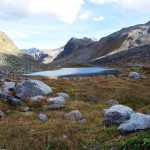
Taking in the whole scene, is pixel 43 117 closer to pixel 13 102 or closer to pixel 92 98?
pixel 13 102

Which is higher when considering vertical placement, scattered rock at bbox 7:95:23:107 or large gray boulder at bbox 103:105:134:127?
scattered rock at bbox 7:95:23:107

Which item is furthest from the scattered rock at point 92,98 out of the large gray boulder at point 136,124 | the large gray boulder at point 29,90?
the large gray boulder at point 136,124

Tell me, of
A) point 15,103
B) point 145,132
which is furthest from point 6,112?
point 145,132

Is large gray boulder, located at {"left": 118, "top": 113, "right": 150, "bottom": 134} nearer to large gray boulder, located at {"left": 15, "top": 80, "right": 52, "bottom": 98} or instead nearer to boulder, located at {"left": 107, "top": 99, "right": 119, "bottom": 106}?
boulder, located at {"left": 107, "top": 99, "right": 119, "bottom": 106}

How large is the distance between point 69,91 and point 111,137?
2384cm

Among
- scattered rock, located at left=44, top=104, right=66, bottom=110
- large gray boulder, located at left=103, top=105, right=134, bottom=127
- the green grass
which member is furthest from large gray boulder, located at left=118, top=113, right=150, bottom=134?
scattered rock, located at left=44, top=104, right=66, bottom=110

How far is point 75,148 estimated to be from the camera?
58.8 feet

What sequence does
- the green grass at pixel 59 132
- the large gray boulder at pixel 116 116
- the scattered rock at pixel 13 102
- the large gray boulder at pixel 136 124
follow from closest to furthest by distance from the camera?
the green grass at pixel 59 132 → the large gray boulder at pixel 136 124 → the large gray boulder at pixel 116 116 → the scattered rock at pixel 13 102

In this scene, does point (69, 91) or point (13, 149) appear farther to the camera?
point (69, 91)

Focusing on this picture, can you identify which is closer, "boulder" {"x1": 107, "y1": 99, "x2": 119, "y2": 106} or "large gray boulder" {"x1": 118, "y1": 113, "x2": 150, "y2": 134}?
"large gray boulder" {"x1": 118, "y1": 113, "x2": 150, "y2": 134}

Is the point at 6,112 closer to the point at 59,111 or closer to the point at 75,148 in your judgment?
the point at 59,111

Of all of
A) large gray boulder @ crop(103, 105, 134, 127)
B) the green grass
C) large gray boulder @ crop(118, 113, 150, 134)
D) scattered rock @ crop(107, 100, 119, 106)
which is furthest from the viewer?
scattered rock @ crop(107, 100, 119, 106)

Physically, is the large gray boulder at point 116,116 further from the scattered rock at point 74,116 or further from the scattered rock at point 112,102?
the scattered rock at point 112,102

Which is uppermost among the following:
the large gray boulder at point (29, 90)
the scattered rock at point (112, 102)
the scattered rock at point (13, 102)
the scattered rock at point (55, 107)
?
the large gray boulder at point (29, 90)
